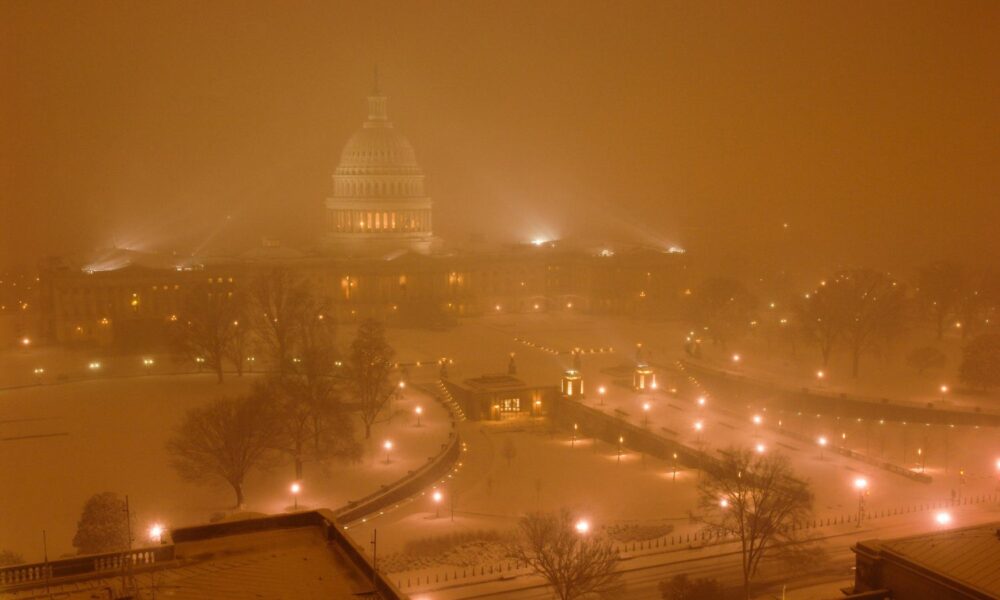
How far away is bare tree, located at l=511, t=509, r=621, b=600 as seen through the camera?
1978 cm

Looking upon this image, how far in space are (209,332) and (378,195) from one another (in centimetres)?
3872

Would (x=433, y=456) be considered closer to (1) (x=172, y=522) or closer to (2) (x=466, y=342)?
(1) (x=172, y=522)

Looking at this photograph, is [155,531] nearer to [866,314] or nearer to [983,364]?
[983,364]

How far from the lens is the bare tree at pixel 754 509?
21719 mm

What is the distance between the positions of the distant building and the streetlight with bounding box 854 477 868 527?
415 inches

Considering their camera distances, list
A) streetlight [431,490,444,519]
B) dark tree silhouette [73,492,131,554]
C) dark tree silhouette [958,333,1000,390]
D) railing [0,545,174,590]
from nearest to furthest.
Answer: railing [0,545,174,590]
dark tree silhouette [73,492,131,554]
streetlight [431,490,444,519]
dark tree silhouette [958,333,1000,390]

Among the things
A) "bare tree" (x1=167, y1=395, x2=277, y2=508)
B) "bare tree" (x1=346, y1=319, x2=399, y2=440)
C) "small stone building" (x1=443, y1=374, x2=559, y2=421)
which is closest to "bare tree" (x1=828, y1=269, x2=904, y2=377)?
"small stone building" (x1=443, y1=374, x2=559, y2=421)

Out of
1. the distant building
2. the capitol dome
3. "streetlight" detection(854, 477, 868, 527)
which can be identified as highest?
the capitol dome

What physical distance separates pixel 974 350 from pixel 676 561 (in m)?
25.6

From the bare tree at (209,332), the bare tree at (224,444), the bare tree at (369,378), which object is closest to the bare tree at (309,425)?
the bare tree at (224,444)

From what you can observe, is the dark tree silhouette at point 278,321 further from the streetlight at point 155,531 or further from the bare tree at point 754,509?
the bare tree at point 754,509

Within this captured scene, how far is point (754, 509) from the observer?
23859 millimetres

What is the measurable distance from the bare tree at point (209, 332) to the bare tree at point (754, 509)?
22584 mm

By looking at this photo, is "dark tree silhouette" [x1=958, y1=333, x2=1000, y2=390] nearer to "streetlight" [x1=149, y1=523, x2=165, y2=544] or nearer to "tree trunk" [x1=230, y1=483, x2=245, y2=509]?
"tree trunk" [x1=230, y1=483, x2=245, y2=509]
